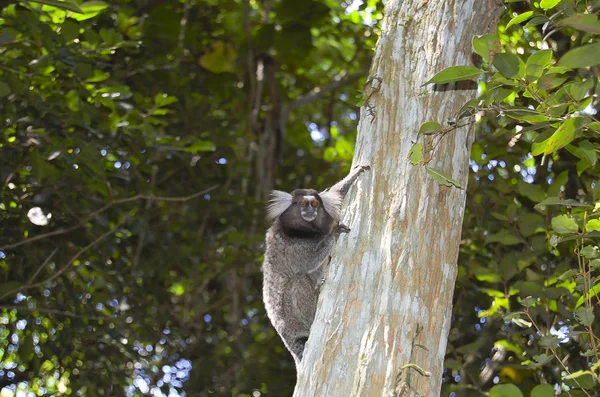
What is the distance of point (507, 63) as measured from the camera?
7.70 ft

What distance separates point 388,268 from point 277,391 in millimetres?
3893

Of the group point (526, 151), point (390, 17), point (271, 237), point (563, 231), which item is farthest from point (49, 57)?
point (526, 151)

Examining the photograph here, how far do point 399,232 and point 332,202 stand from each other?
1.61 meters

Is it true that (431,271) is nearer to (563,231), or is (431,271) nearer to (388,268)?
(388,268)

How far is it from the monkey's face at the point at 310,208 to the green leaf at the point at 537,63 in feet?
8.33

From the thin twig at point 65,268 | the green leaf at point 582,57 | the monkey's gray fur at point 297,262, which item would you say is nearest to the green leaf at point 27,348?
the thin twig at point 65,268

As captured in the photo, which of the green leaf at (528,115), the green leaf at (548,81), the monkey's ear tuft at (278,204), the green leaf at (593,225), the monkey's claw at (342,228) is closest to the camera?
the green leaf at (548,81)

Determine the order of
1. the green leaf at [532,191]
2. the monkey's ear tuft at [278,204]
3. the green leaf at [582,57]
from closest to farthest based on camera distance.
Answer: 1. the green leaf at [582,57]
2. the green leaf at [532,191]
3. the monkey's ear tuft at [278,204]

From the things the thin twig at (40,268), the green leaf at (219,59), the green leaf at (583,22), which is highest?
the green leaf at (219,59)

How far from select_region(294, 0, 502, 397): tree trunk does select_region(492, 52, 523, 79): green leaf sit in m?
0.75

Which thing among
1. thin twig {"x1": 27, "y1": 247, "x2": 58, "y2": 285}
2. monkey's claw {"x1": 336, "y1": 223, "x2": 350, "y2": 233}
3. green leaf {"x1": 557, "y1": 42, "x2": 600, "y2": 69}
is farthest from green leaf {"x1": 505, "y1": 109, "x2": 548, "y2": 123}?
thin twig {"x1": 27, "y1": 247, "x2": 58, "y2": 285}

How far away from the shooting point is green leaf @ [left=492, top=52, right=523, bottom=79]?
2340mm

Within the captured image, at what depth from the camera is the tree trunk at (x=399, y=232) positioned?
2.74 meters

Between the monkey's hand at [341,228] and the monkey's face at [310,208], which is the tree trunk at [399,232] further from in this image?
the monkey's face at [310,208]
